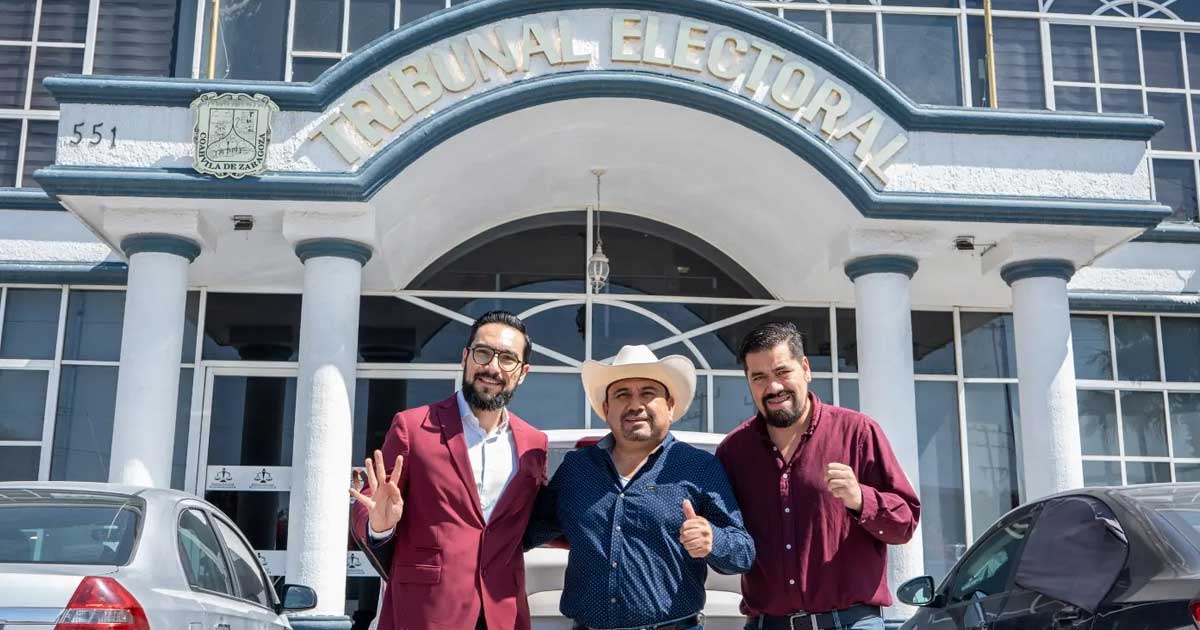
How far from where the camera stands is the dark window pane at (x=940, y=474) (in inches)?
492

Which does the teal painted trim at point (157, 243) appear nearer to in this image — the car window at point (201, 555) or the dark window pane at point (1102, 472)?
the car window at point (201, 555)

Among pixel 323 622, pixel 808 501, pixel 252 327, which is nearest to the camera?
pixel 808 501

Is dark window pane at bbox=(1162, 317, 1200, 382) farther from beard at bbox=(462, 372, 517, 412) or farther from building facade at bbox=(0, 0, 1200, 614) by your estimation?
beard at bbox=(462, 372, 517, 412)

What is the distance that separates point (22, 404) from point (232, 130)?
4.71 metres

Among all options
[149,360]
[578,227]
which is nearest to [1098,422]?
[578,227]

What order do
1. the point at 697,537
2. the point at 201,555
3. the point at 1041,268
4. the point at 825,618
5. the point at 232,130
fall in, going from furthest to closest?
1. the point at 1041,268
2. the point at 232,130
3. the point at 201,555
4. the point at 825,618
5. the point at 697,537

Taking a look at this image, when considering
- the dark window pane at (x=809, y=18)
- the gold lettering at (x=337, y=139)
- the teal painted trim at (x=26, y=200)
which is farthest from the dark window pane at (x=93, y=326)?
the dark window pane at (x=809, y=18)

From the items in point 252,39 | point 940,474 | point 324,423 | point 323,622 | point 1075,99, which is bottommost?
point 323,622

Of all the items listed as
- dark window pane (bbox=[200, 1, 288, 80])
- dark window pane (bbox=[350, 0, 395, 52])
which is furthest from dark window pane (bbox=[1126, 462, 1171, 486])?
dark window pane (bbox=[200, 1, 288, 80])

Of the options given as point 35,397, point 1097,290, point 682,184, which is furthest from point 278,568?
point 1097,290

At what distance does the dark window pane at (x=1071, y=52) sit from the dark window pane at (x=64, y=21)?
11.0 meters

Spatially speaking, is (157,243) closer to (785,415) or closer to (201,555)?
(201,555)

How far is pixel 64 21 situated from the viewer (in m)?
13.2

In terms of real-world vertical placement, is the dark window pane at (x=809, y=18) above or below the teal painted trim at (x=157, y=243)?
above
